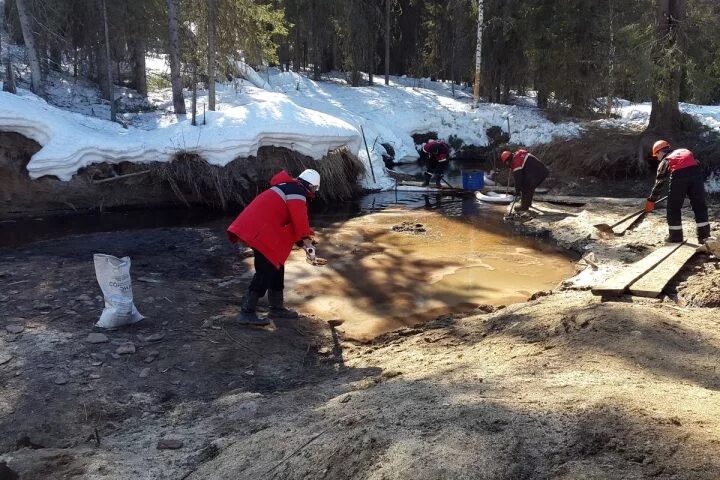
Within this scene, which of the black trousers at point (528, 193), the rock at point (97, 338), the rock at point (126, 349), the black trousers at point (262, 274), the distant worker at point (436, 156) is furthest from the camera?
the distant worker at point (436, 156)

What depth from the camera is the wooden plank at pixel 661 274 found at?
19.4 ft

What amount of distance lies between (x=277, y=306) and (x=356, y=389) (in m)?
2.20

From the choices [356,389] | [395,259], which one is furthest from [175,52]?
[356,389]

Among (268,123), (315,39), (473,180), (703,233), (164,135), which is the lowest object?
(703,233)

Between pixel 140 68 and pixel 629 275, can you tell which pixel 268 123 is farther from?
pixel 629 275

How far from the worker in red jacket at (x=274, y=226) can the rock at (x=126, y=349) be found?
1.14 meters

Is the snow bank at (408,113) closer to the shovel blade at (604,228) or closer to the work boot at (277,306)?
the shovel blade at (604,228)

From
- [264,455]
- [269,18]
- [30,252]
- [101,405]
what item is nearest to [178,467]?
[264,455]

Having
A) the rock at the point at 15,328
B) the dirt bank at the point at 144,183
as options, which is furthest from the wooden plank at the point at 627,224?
the rock at the point at 15,328

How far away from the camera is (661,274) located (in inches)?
254

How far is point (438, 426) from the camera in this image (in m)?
2.77

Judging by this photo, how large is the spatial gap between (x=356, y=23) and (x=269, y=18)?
32.3 feet

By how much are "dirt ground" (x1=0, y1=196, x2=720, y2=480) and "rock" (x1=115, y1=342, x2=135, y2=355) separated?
0.09 feet

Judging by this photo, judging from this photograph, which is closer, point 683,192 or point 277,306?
point 277,306
